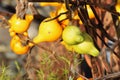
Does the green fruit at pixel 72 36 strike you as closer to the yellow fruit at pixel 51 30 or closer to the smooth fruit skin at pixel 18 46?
the yellow fruit at pixel 51 30

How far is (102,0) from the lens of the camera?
0.75 meters

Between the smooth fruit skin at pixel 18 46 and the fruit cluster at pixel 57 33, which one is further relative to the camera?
the smooth fruit skin at pixel 18 46

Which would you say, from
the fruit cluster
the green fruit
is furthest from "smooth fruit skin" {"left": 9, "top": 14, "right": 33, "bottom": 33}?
the green fruit

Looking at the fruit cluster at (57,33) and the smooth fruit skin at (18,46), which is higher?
the fruit cluster at (57,33)

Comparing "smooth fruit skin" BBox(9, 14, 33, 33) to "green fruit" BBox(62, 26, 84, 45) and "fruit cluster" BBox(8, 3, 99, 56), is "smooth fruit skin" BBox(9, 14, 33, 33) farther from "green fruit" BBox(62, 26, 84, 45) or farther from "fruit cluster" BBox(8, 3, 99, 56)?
"green fruit" BBox(62, 26, 84, 45)

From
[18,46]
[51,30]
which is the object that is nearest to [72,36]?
[51,30]

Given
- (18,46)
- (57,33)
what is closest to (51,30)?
(57,33)

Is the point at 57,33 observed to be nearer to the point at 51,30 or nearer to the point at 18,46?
the point at 51,30

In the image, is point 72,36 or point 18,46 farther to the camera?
point 18,46

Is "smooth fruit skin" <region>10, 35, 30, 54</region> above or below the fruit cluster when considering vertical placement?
below

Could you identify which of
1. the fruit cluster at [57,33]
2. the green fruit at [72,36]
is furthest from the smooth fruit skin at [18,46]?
the green fruit at [72,36]

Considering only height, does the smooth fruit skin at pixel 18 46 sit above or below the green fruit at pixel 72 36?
below

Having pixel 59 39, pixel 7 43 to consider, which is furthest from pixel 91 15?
pixel 7 43

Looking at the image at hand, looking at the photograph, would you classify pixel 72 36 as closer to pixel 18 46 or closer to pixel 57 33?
pixel 57 33
